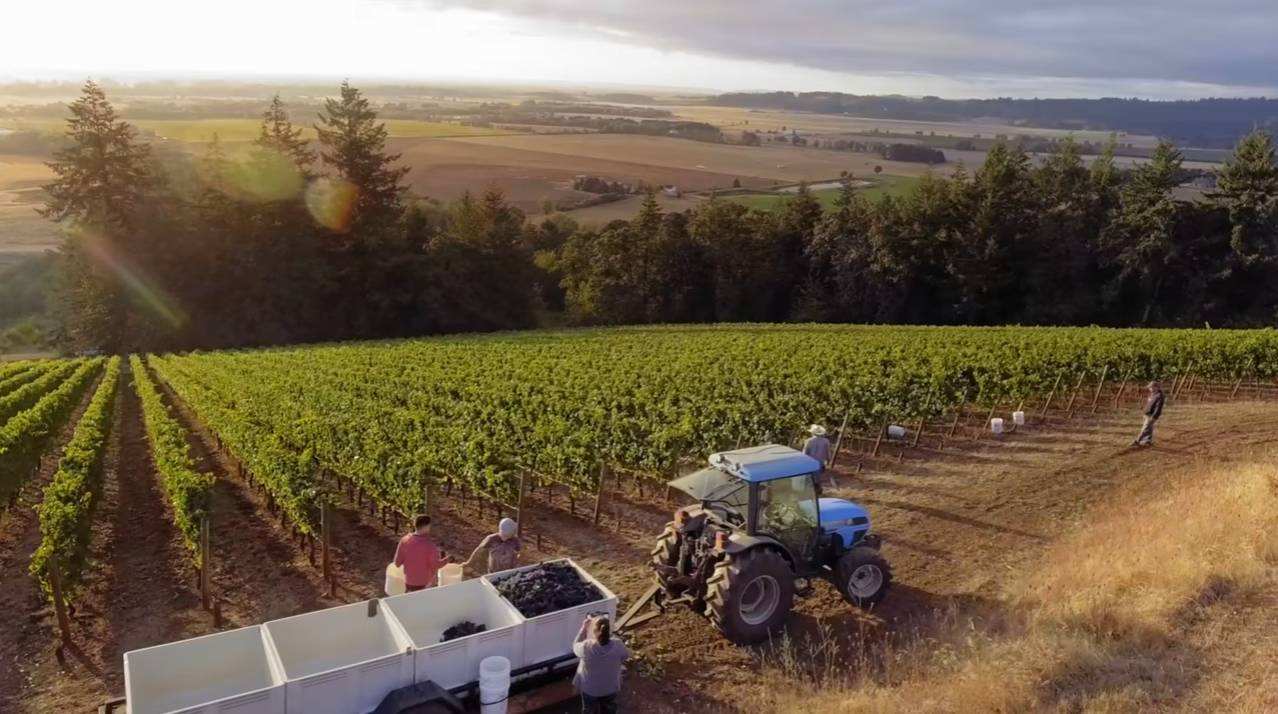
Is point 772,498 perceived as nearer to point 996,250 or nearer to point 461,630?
point 461,630

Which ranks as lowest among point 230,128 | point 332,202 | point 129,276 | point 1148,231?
point 129,276

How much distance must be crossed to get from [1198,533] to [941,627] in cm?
441

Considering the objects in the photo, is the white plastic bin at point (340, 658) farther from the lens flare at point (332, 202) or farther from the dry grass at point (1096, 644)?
the lens flare at point (332, 202)

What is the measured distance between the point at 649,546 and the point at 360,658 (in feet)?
16.8

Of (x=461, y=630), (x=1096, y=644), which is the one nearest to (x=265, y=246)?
(x=461, y=630)

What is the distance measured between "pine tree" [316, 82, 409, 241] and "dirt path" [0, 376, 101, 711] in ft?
129

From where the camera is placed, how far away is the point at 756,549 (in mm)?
8273

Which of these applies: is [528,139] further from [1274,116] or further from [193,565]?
[1274,116]

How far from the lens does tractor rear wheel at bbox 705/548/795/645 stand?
8016 millimetres

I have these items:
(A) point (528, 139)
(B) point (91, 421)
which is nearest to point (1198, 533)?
(B) point (91, 421)

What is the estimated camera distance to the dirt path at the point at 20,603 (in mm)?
8266

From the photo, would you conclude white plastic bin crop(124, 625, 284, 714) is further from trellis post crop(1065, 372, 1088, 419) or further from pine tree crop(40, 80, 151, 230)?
pine tree crop(40, 80, 151, 230)

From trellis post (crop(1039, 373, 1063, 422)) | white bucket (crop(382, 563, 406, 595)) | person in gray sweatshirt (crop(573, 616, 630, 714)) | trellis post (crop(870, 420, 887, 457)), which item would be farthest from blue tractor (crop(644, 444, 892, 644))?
trellis post (crop(1039, 373, 1063, 422))

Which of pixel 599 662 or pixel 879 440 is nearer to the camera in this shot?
pixel 599 662
